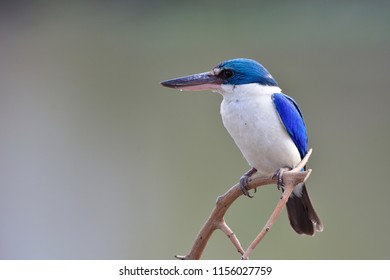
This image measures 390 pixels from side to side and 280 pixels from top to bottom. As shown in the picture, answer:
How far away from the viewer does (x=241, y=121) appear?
0.97 m

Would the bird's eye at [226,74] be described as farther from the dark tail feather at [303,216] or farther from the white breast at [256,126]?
the dark tail feather at [303,216]

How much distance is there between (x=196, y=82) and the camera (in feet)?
2.83

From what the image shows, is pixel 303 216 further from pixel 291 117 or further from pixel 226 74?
pixel 226 74

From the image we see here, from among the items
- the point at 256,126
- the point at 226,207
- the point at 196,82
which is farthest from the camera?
the point at 256,126

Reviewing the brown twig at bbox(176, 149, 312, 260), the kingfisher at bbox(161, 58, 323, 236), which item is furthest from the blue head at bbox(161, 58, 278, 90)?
the brown twig at bbox(176, 149, 312, 260)

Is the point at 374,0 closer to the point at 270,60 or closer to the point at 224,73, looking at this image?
the point at 270,60

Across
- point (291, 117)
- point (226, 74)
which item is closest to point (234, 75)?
point (226, 74)

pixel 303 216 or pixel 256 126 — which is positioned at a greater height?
pixel 256 126

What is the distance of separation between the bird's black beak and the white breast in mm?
31

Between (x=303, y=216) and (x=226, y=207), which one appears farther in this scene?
(x=303, y=216)

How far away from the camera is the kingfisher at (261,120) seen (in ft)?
3.17

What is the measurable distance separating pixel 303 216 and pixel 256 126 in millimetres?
170

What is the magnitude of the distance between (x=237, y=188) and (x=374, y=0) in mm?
1917
